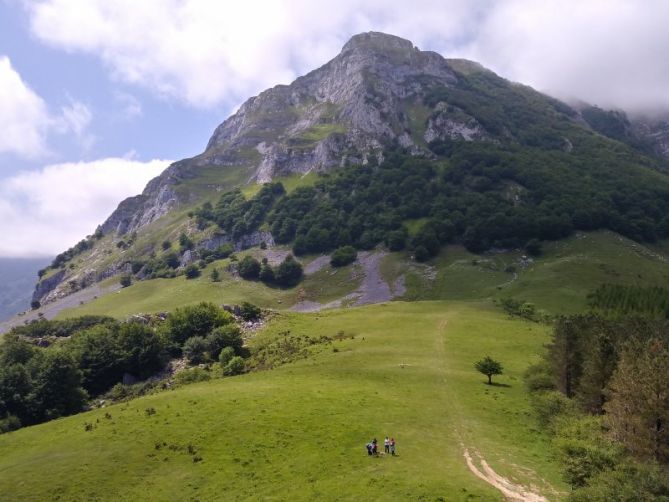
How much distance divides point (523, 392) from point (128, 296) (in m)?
164

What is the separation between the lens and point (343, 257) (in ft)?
608

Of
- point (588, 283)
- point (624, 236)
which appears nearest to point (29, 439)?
point (588, 283)

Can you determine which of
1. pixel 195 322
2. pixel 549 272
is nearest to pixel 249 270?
pixel 195 322

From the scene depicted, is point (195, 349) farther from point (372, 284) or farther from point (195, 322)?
point (372, 284)

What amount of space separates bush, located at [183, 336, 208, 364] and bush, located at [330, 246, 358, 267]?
9814 cm

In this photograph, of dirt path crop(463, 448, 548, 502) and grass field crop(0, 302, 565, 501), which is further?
grass field crop(0, 302, 565, 501)

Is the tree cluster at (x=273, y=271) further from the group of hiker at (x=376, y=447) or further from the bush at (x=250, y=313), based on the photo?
the group of hiker at (x=376, y=447)

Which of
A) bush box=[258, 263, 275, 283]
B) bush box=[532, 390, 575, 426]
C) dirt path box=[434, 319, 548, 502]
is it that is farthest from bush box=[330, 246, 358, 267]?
dirt path box=[434, 319, 548, 502]

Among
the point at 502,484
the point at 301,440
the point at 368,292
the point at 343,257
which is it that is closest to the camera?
the point at 502,484

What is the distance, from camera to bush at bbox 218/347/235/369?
81.2 metres

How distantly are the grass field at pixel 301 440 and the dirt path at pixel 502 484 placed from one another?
0.95m

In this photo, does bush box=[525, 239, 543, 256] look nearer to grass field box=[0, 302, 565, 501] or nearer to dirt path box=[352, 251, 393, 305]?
dirt path box=[352, 251, 393, 305]

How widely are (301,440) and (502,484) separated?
1824 cm

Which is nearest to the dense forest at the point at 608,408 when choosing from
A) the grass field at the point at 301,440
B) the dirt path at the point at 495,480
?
the grass field at the point at 301,440
